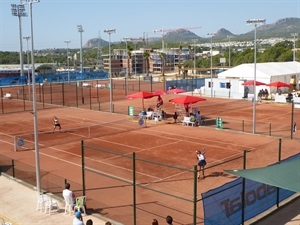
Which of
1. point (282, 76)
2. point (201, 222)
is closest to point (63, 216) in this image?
point (201, 222)

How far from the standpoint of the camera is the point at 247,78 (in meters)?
59.7

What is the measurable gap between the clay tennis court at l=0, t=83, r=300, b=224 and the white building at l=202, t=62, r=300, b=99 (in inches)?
395

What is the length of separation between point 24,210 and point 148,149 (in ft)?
38.6

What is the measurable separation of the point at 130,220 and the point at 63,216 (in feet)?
8.91

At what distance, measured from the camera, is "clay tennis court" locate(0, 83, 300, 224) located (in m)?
17.5

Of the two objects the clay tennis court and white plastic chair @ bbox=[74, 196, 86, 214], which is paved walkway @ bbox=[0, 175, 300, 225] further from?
the clay tennis court

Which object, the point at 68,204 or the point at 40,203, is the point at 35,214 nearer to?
the point at 40,203

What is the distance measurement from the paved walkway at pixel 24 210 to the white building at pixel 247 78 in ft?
134

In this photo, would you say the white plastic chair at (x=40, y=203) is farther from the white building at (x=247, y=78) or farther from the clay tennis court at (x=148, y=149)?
the white building at (x=247, y=78)

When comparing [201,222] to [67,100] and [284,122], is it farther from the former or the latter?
[67,100]

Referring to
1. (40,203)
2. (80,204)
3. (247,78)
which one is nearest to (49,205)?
(40,203)

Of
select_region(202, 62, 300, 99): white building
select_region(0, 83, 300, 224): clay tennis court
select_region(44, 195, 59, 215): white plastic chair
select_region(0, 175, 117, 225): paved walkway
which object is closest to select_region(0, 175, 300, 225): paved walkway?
select_region(0, 175, 117, 225): paved walkway

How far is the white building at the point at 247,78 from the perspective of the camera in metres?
56.7

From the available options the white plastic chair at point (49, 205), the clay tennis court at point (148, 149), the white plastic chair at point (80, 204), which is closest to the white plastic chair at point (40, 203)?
the white plastic chair at point (49, 205)
